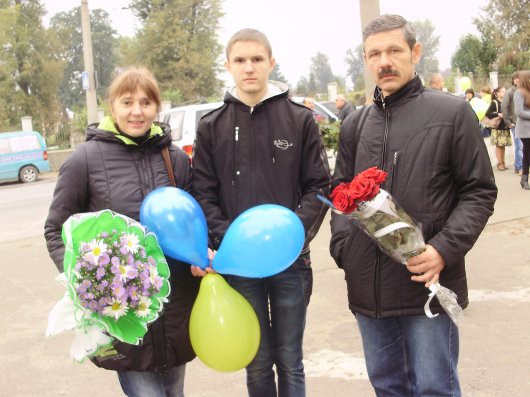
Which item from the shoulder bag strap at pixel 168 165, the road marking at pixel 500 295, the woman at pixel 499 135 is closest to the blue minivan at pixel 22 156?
the woman at pixel 499 135

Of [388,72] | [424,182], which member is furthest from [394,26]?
[424,182]

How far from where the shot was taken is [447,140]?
7.31 feet

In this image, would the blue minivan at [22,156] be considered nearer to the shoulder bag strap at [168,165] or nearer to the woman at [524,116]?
the woman at [524,116]

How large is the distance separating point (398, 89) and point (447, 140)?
29 centimetres

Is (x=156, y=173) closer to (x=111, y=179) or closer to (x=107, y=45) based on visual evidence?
(x=111, y=179)

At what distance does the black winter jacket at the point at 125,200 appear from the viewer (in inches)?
94.3

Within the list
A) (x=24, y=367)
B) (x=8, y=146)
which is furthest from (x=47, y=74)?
(x=24, y=367)

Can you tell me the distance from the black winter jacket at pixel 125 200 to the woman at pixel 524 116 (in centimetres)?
769

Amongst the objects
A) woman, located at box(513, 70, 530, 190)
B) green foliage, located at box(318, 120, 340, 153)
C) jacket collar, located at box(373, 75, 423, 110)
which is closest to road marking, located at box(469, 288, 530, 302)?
jacket collar, located at box(373, 75, 423, 110)

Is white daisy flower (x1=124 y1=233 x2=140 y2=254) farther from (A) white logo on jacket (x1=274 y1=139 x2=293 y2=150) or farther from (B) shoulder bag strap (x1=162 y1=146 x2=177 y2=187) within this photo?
(A) white logo on jacket (x1=274 y1=139 x2=293 y2=150)

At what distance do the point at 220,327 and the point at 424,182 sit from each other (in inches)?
38.5

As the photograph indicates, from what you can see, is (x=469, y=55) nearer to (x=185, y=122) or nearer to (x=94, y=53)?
(x=185, y=122)

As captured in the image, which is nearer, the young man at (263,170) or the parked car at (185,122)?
the young man at (263,170)

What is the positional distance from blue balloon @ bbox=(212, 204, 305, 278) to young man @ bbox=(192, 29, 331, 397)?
257 mm
